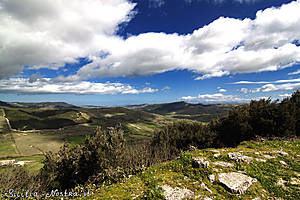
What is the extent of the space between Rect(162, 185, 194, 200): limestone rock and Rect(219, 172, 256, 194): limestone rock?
192 cm

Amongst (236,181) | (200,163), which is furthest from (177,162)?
(236,181)

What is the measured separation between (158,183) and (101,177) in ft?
18.8

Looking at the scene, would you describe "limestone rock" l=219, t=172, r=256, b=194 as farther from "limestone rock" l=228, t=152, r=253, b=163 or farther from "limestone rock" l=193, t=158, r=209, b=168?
"limestone rock" l=228, t=152, r=253, b=163

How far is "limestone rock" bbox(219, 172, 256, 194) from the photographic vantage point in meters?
6.50

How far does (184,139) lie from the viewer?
64.4ft

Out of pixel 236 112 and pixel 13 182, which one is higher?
pixel 236 112

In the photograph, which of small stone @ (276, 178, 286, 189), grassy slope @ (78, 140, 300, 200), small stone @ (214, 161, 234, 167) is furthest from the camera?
small stone @ (214, 161, 234, 167)

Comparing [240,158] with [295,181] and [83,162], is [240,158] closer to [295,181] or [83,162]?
[295,181]

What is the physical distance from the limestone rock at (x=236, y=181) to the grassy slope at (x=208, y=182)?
186 millimetres

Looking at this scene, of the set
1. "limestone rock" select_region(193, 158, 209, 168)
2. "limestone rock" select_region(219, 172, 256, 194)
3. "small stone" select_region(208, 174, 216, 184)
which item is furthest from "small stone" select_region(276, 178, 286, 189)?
"limestone rock" select_region(193, 158, 209, 168)

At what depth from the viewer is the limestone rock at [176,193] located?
6.24 m

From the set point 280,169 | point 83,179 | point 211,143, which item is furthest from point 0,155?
point 280,169

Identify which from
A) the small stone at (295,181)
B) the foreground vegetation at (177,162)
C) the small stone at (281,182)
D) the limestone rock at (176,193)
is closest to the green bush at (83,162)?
the foreground vegetation at (177,162)

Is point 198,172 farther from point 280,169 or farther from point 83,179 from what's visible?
point 83,179
